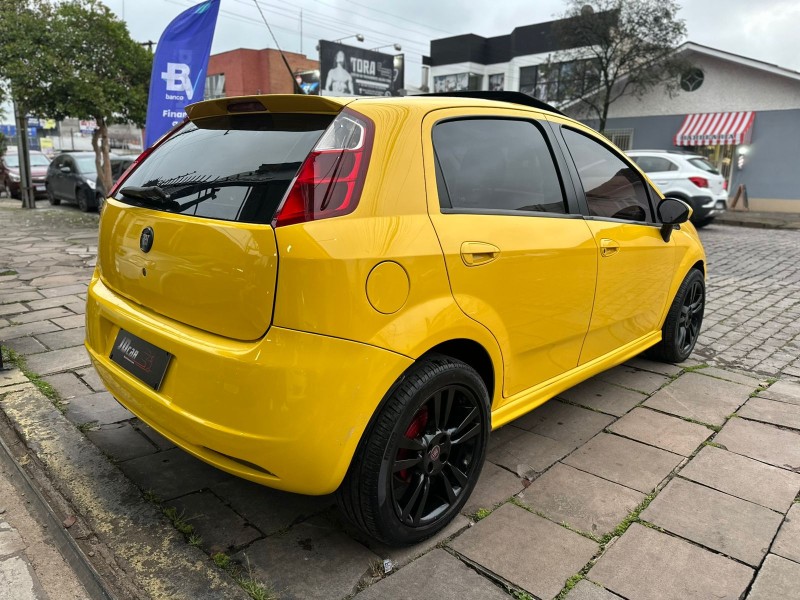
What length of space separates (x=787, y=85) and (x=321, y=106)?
69.5 feet

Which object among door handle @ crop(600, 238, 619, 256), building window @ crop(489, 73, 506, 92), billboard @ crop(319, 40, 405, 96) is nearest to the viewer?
door handle @ crop(600, 238, 619, 256)

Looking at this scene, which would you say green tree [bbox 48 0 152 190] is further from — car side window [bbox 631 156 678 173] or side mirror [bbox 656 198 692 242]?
side mirror [bbox 656 198 692 242]

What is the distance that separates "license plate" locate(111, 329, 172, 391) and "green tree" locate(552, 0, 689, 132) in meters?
19.4

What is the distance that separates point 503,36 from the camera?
36.3 metres

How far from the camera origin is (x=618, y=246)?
10.5 feet

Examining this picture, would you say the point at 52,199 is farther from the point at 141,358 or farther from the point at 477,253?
the point at 477,253

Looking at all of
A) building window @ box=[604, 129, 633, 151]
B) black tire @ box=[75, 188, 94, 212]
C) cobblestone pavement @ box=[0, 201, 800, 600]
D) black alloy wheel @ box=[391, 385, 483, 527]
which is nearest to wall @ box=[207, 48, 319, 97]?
building window @ box=[604, 129, 633, 151]

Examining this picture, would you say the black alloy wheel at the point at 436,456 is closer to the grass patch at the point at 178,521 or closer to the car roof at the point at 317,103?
the grass patch at the point at 178,521

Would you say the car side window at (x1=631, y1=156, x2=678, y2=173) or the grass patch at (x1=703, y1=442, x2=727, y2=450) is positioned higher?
the car side window at (x1=631, y1=156, x2=678, y2=173)

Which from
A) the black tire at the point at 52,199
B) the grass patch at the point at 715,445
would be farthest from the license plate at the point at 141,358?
the black tire at the point at 52,199

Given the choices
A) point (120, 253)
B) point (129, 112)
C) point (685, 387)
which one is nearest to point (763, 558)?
point (685, 387)

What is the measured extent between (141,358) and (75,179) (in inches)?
572

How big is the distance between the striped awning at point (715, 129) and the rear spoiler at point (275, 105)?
20592 mm

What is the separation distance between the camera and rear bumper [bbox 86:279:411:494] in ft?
6.18
